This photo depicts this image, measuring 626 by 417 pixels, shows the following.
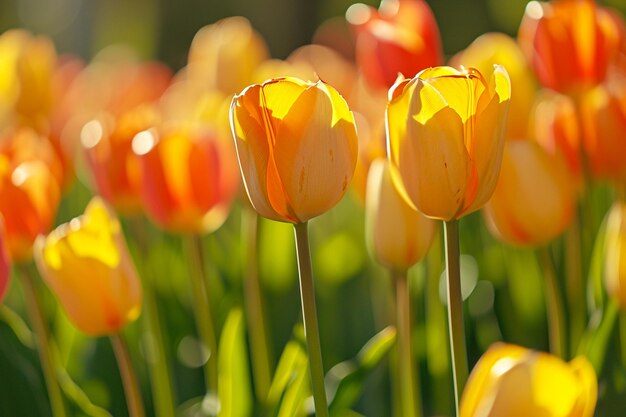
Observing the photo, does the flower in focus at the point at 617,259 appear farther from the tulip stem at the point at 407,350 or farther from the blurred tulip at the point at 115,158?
the blurred tulip at the point at 115,158

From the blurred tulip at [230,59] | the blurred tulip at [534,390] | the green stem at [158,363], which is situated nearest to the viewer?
the blurred tulip at [534,390]

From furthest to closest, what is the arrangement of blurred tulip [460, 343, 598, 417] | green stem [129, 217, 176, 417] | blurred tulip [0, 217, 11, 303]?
green stem [129, 217, 176, 417] → blurred tulip [0, 217, 11, 303] → blurred tulip [460, 343, 598, 417]

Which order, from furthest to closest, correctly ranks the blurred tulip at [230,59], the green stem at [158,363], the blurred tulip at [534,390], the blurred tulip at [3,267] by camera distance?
1. the blurred tulip at [230,59]
2. the green stem at [158,363]
3. the blurred tulip at [3,267]
4. the blurred tulip at [534,390]

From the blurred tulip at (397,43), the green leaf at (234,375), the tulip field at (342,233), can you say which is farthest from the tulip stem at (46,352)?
the blurred tulip at (397,43)

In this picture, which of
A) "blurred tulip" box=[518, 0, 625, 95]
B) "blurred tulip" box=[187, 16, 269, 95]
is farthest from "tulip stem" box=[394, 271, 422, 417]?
"blurred tulip" box=[187, 16, 269, 95]

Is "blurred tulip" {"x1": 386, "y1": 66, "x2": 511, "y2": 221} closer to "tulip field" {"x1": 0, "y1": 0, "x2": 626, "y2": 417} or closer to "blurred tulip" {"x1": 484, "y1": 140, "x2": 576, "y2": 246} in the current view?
"tulip field" {"x1": 0, "y1": 0, "x2": 626, "y2": 417}

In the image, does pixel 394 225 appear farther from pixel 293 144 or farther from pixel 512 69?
pixel 512 69

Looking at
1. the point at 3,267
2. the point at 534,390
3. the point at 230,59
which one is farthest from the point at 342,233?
the point at 534,390

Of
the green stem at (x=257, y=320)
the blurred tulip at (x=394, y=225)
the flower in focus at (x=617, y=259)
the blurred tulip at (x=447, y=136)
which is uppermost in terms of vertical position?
the blurred tulip at (x=447, y=136)
